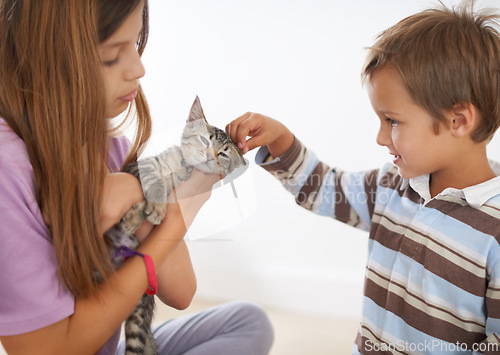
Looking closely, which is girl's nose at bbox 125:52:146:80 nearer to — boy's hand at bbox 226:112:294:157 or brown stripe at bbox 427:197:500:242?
boy's hand at bbox 226:112:294:157

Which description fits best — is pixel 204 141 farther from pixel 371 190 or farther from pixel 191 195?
pixel 371 190

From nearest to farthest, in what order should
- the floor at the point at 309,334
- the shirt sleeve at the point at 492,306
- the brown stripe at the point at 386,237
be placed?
the shirt sleeve at the point at 492,306, the brown stripe at the point at 386,237, the floor at the point at 309,334

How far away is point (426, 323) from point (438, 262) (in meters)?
0.10

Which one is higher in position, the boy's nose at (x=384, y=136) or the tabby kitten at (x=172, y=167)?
the boy's nose at (x=384, y=136)

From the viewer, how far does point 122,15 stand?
551 mm

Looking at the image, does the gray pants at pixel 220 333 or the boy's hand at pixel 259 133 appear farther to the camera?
the gray pants at pixel 220 333

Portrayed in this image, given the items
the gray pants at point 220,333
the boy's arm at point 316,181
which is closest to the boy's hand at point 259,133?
the boy's arm at point 316,181

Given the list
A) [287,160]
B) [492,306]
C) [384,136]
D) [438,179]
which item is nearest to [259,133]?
[287,160]

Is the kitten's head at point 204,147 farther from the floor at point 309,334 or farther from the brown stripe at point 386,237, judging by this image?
the floor at point 309,334

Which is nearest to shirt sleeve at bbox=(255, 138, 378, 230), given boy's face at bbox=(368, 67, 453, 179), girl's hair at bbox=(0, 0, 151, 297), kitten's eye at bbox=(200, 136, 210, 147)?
boy's face at bbox=(368, 67, 453, 179)

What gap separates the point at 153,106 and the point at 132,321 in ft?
1.16

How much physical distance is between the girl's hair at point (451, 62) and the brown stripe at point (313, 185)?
9.2 inches

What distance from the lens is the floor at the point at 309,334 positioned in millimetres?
1031

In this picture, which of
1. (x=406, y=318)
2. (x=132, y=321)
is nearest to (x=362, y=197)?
(x=406, y=318)
